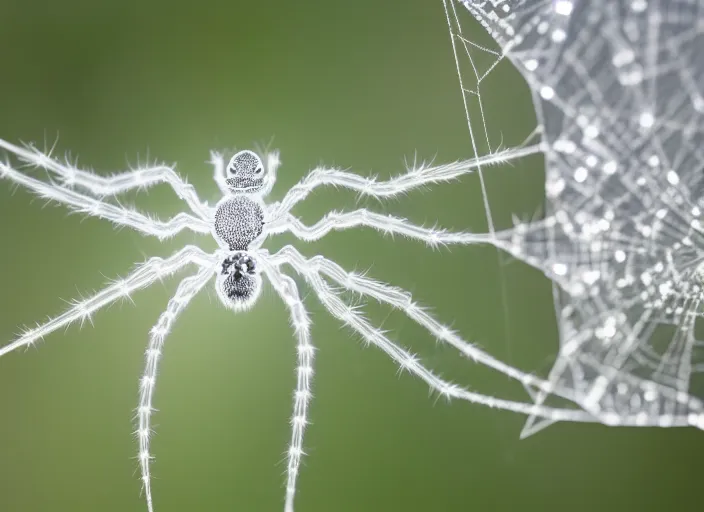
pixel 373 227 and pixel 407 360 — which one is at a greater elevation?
pixel 373 227

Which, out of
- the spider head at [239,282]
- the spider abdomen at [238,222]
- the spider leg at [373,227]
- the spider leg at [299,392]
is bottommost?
the spider leg at [299,392]

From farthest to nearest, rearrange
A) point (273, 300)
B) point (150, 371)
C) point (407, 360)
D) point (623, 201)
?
1. point (150, 371)
2. point (273, 300)
3. point (407, 360)
4. point (623, 201)


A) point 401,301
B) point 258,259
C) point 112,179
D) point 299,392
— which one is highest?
point 112,179

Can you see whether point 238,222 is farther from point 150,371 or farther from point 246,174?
point 150,371

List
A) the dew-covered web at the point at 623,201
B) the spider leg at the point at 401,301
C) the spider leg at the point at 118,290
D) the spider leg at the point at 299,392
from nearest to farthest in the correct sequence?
the dew-covered web at the point at 623,201 → the spider leg at the point at 401,301 → the spider leg at the point at 299,392 → the spider leg at the point at 118,290

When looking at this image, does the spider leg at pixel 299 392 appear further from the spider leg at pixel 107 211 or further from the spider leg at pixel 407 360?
the spider leg at pixel 107 211

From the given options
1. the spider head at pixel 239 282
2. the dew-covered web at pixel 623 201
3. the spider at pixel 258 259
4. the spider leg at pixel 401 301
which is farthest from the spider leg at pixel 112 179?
the dew-covered web at pixel 623 201

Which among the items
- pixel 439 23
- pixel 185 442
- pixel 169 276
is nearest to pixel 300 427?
pixel 185 442

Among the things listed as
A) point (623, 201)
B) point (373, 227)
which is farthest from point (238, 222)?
point (623, 201)
